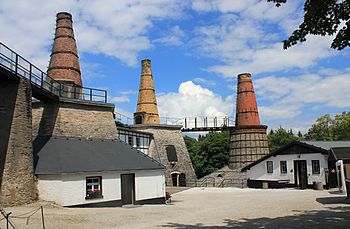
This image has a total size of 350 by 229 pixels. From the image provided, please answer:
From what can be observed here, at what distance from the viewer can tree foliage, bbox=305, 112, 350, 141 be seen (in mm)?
49594

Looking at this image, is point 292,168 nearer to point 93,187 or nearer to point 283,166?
point 283,166

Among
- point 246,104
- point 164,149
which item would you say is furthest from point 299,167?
point 246,104

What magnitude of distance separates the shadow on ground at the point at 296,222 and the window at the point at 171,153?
23823 mm

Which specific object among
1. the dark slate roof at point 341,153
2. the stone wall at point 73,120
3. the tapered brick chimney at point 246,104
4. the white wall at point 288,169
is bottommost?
the white wall at point 288,169

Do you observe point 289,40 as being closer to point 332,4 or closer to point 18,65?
point 332,4

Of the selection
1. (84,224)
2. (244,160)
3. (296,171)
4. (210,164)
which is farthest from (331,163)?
(210,164)

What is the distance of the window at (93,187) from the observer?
18.3 m

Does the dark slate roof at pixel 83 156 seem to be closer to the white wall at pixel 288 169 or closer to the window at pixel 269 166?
the white wall at pixel 288 169

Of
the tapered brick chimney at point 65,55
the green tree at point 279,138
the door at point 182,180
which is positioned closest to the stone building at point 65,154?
the tapered brick chimney at point 65,55

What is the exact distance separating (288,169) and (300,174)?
1.05 m

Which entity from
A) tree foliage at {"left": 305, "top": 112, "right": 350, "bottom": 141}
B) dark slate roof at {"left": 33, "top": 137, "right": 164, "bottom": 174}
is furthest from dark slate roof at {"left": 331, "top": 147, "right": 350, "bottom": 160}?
tree foliage at {"left": 305, "top": 112, "right": 350, "bottom": 141}

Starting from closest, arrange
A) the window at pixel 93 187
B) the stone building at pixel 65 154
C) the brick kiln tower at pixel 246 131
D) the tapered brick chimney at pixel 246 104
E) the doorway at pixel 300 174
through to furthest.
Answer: the stone building at pixel 65 154 → the window at pixel 93 187 → the doorway at pixel 300 174 → the brick kiln tower at pixel 246 131 → the tapered brick chimney at pixel 246 104

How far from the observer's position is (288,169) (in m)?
28.9

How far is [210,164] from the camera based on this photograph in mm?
53469
